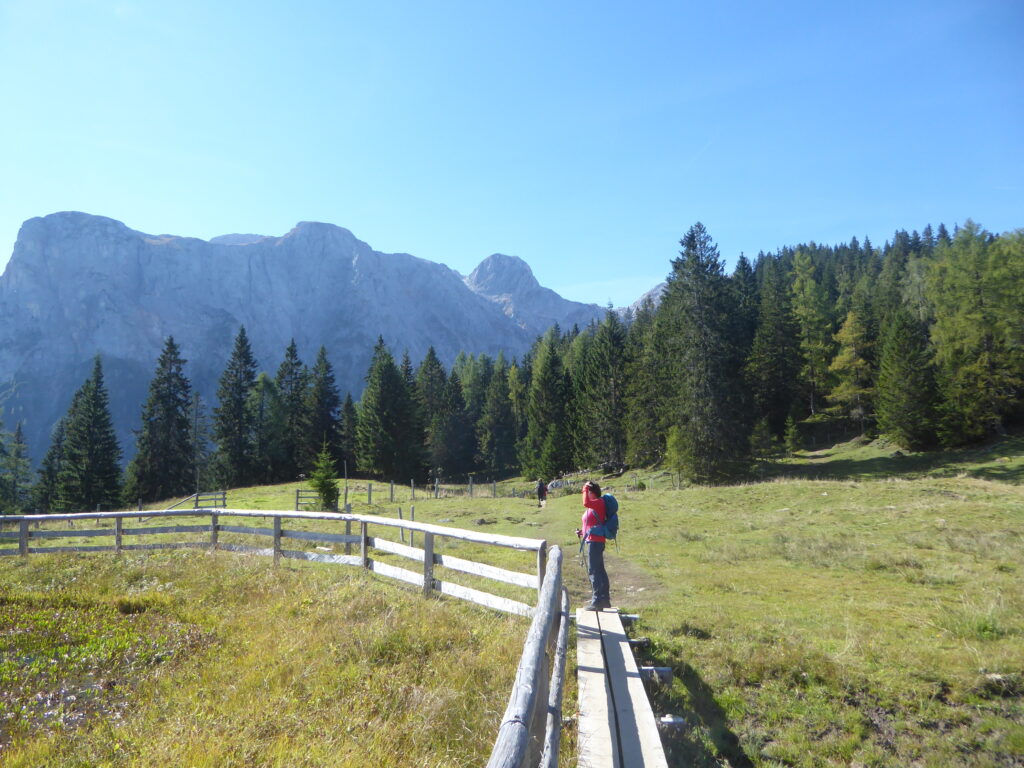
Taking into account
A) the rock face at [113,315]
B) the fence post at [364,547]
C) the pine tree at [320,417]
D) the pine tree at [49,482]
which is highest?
the rock face at [113,315]

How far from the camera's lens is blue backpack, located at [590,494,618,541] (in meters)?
9.14

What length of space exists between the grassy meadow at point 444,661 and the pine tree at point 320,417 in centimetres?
5692

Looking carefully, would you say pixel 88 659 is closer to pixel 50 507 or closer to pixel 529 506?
pixel 529 506

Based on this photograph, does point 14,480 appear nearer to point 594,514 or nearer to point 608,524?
point 594,514

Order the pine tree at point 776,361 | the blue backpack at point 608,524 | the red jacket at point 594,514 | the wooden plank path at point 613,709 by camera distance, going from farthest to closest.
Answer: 1. the pine tree at point 776,361
2. the red jacket at point 594,514
3. the blue backpack at point 608,524
4. the wooden plank path at point 613,709

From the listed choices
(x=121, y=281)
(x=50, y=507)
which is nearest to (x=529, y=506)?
(x=50, y=507)

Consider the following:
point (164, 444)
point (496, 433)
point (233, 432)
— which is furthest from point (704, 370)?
point (164, 444)

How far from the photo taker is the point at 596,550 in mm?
8859

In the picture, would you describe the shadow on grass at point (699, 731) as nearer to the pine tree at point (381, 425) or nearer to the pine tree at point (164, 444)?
the pine tree at point (381, 425)

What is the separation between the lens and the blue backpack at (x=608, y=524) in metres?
9.14

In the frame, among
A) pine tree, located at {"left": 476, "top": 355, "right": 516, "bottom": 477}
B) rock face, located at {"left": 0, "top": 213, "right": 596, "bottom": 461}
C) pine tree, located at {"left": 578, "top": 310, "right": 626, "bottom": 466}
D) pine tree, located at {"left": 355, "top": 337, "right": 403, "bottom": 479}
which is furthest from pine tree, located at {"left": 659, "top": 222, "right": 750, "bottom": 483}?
rock face, located at {"left": 0, "top": 213, "right": 596, "bottom": 461}

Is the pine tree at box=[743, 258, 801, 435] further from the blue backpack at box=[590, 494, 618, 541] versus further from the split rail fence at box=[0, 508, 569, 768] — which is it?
the split rail fence at box=[0, 508, 569, 768]

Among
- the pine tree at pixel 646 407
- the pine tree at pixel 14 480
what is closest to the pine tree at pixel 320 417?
the pine tree at pixel 14 480

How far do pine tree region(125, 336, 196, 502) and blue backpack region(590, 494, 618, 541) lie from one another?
2642 inches
